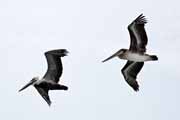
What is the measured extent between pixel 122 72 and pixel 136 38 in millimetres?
3834

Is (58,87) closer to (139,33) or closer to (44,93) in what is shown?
(44,93)

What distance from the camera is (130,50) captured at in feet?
129

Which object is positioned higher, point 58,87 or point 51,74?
point 51,74

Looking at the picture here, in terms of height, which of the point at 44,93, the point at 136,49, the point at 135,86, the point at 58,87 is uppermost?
the point at 136,49

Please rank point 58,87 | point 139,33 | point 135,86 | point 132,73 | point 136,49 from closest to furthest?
point 58,87
point 139,33
point 136,49
point 135,86
point 132,73

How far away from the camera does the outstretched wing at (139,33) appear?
3809cm

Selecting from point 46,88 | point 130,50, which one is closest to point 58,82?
point 46,88

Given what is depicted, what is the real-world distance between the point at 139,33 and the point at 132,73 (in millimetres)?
3521

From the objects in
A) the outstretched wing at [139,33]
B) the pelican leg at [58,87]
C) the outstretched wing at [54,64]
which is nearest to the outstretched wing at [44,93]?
the outstretched wing at [54,64]

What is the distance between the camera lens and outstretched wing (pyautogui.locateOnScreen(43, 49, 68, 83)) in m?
38.1

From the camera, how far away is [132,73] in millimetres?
40844

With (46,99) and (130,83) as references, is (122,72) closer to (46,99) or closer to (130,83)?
(130,83)

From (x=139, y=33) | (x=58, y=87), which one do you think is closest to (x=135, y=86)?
(x=139, y=33)

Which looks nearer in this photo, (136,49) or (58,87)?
(58,87)
